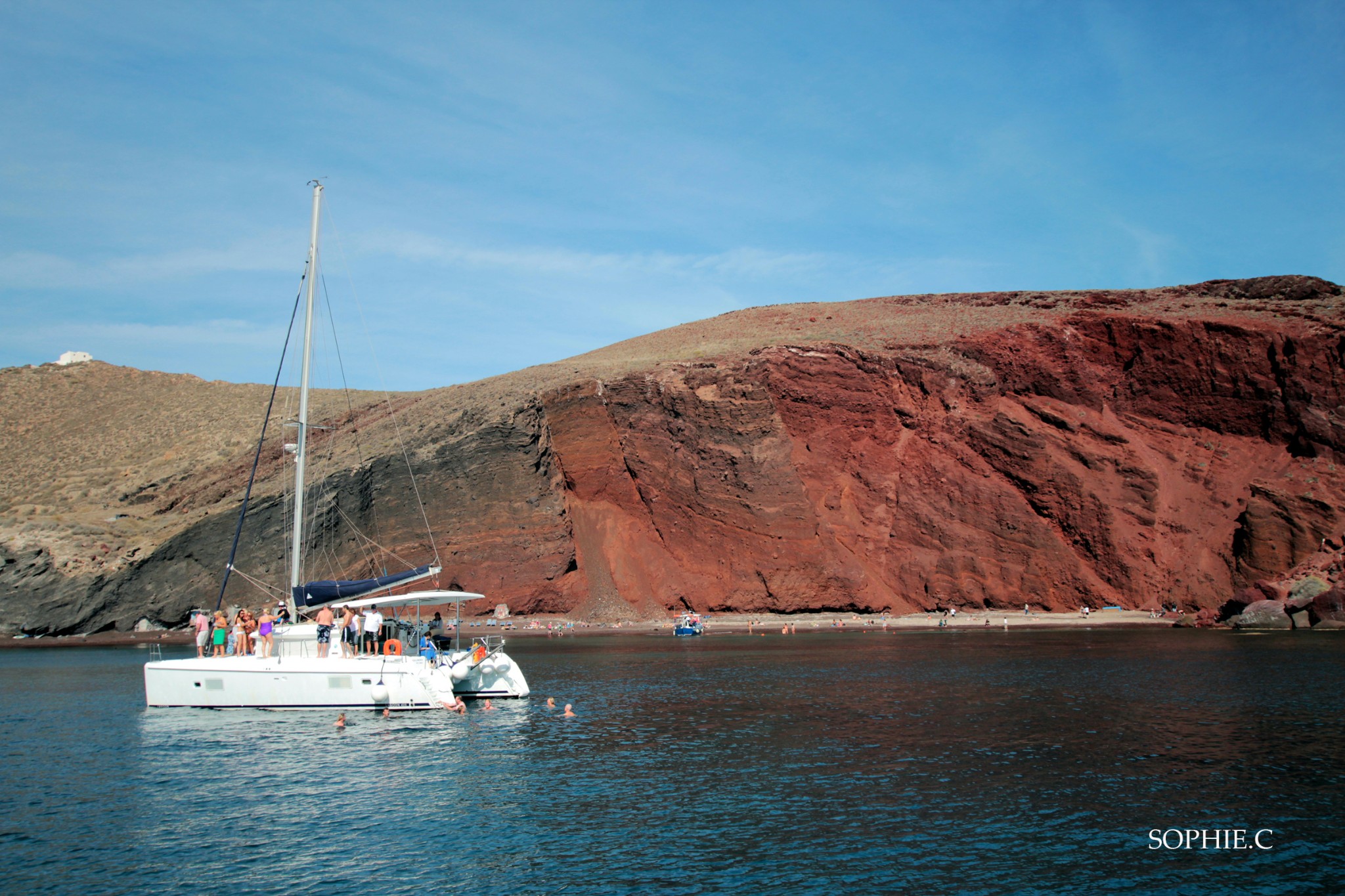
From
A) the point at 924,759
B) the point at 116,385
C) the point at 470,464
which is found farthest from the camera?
the point at 116,385

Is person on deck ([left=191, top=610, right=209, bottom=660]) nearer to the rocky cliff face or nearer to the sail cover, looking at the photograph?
the sail cover

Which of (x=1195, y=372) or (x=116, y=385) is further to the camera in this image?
(x=116, y=385)

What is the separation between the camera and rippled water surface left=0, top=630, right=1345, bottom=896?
14.0m

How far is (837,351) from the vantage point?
222ft

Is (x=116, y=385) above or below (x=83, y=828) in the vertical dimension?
above

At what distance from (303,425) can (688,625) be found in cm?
3252

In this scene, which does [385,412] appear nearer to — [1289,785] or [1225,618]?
[1225,618]

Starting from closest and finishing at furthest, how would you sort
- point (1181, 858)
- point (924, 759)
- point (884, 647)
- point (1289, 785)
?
point (1181, 858) → point (1289, 785) → point (924, 759) → point (884, 647)

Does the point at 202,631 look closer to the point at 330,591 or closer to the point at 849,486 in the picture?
the point at 330,591

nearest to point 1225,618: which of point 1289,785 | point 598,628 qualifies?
point 598,628

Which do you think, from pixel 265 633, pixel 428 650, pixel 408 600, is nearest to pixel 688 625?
pixel 428 650

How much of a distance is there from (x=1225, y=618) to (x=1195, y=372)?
18.1m

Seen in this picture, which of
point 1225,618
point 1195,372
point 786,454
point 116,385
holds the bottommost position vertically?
point 1225,618

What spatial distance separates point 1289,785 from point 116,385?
122 metres
